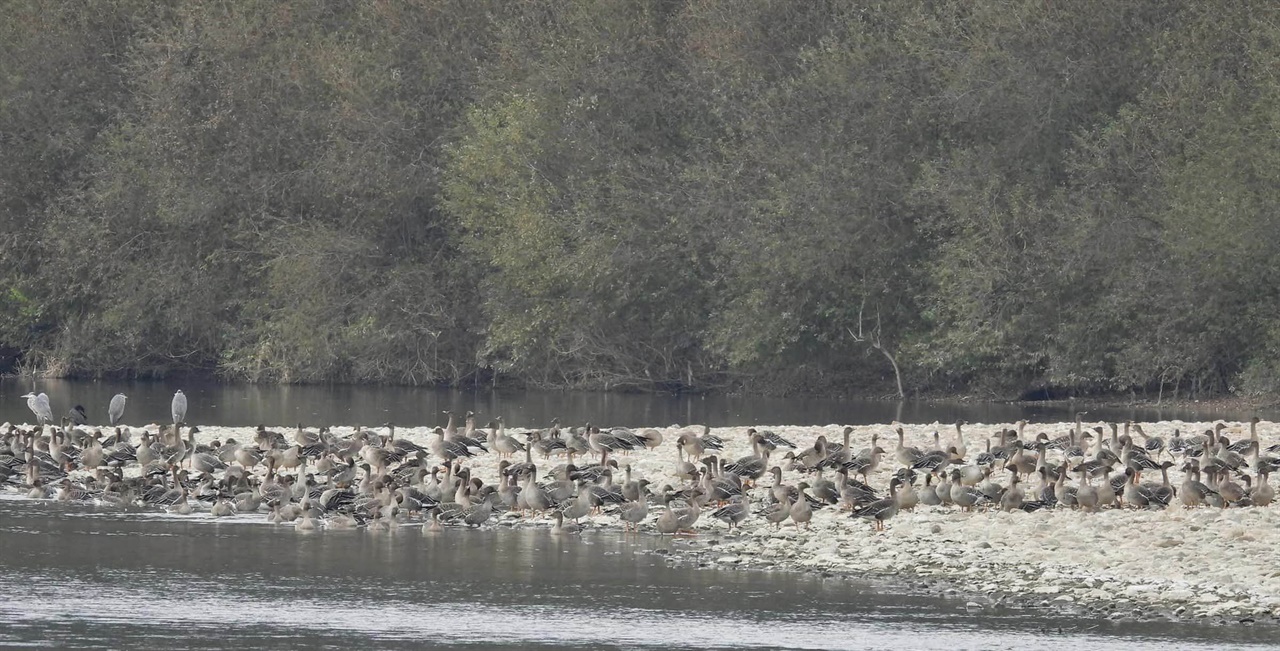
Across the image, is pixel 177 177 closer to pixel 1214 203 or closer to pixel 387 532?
pixel 1214 203

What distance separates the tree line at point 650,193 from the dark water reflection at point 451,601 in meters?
27.5

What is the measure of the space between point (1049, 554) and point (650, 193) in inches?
1349

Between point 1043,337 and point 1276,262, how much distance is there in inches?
250

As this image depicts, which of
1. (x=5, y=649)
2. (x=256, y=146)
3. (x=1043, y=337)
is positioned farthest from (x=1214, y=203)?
(x=5, y=649)

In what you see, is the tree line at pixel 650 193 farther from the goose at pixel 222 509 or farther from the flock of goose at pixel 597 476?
the goose at pixel 222 509

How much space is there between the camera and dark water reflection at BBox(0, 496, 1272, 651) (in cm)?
1777

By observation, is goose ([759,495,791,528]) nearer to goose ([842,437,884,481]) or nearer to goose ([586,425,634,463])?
goose ([842,437,884,481])

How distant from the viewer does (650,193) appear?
54.7 metres

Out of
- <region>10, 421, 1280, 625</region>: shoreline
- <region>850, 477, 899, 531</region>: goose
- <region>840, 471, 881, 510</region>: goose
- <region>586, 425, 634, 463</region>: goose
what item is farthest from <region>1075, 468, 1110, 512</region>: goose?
<region>586, 425, 634, 463</region>: goose

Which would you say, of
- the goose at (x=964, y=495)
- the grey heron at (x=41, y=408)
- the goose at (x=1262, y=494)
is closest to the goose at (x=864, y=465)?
the goose at (x=964, y=495)

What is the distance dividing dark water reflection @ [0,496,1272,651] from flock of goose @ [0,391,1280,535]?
51.9 inches

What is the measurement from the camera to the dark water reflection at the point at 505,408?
43.6 m

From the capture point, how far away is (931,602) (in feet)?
63.5

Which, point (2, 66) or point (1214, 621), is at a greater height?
point (2, 66)
